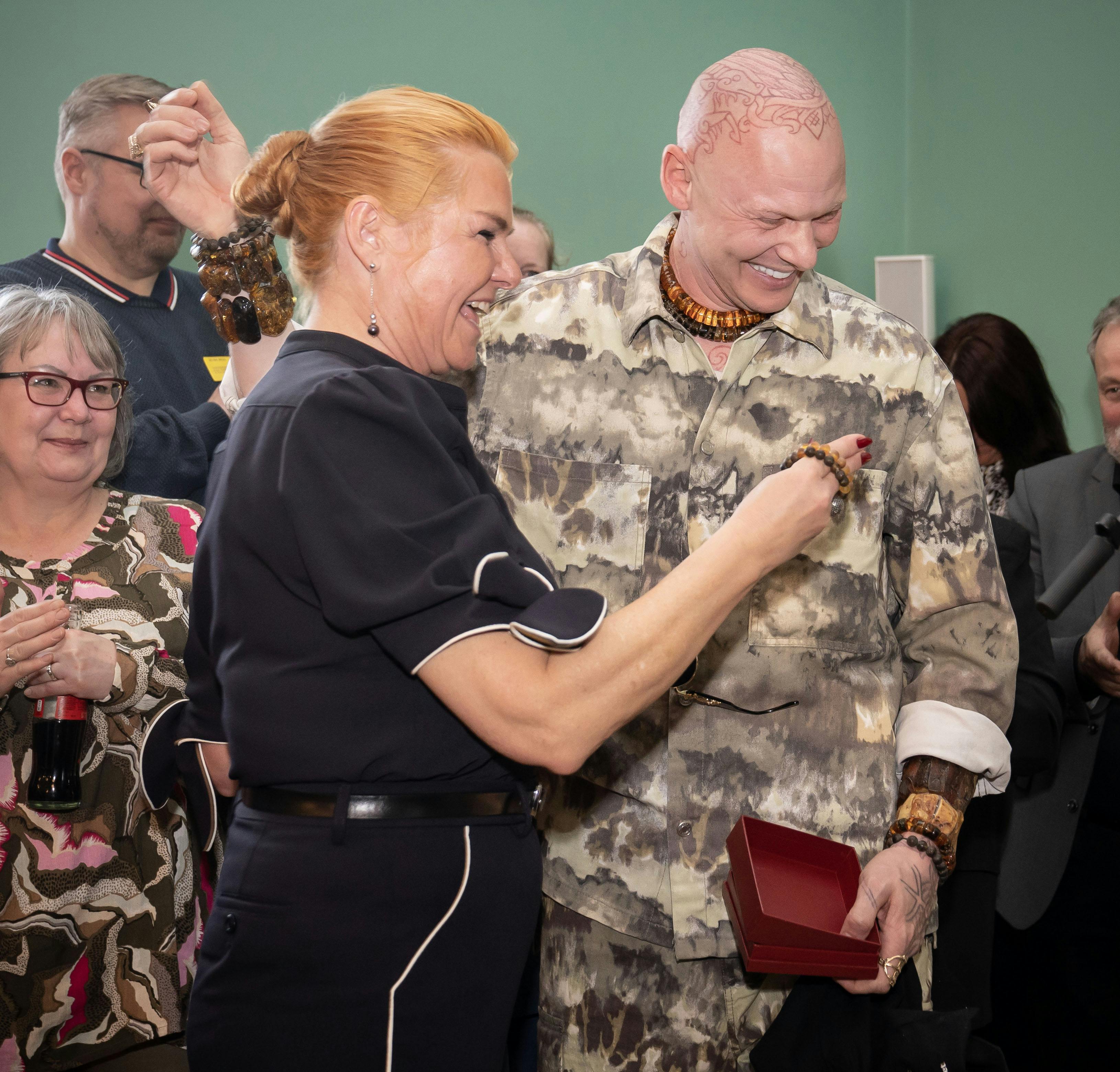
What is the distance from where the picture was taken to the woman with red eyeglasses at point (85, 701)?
1.75 metres

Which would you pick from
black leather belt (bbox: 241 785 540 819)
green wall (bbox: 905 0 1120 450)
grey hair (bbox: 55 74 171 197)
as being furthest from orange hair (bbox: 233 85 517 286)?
green wall (bbox: 905 0 1120 450)

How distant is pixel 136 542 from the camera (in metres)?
2.01

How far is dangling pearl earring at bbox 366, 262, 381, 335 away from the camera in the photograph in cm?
116

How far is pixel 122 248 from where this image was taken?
2.59 meters

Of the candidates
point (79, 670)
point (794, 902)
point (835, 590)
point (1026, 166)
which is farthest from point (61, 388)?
point (1026, 166)

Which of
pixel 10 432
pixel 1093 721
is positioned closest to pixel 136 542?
pixel 10 432

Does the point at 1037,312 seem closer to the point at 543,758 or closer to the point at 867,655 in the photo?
the point at 867,655

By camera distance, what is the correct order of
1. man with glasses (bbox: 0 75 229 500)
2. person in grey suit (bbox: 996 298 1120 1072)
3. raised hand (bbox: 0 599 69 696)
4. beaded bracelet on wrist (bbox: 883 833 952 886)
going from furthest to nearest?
1. man with glasses (bbox: 0 75 229 500)
2. person in grey suit (bbox: 996 298 1120 1072)
3. raised hand (bbox: 0 599 69 696)
4. beaded bracelet on wrist (bbox: 883 833 952 886)

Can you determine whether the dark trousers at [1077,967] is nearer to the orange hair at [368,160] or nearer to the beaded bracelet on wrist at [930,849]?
the beaded bracelet on wrist at [930,849]

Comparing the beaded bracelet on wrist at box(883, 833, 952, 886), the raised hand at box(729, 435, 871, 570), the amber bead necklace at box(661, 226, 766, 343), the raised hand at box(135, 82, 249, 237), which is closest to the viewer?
the raised hand at box(729, 435, 871, 570)

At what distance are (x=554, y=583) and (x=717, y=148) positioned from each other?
73 cm

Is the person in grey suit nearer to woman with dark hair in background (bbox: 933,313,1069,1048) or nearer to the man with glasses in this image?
woman with dark hair in background (bbox: 933,313,1069,1048)

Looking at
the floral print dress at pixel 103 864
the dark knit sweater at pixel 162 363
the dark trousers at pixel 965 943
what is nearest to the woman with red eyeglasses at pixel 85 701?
the floral print dress at pixel 103 864

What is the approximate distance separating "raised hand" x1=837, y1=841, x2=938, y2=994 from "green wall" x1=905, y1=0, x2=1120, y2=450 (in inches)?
Answer: 120
